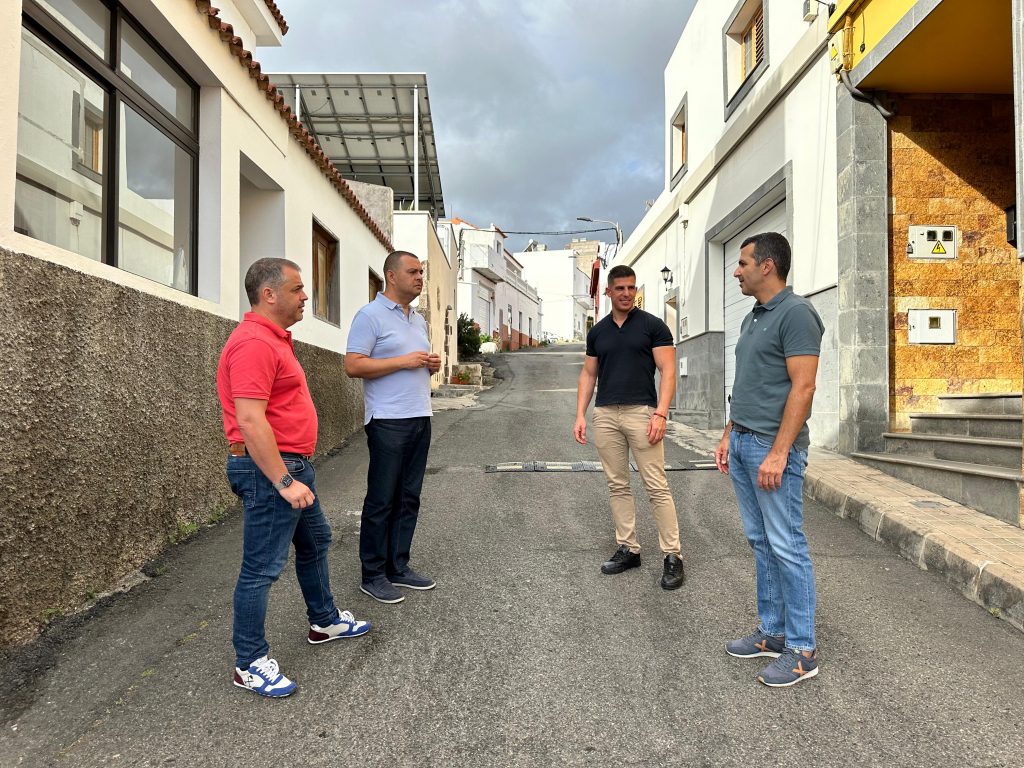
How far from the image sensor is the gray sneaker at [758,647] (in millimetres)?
2936

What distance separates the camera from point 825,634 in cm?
319

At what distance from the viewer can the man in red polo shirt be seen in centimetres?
248

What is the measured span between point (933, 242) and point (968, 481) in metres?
2.89

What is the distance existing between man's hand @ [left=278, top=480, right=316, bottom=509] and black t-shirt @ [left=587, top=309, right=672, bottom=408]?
83.5 inches

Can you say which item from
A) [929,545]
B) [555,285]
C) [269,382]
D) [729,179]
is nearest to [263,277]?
[269,382]

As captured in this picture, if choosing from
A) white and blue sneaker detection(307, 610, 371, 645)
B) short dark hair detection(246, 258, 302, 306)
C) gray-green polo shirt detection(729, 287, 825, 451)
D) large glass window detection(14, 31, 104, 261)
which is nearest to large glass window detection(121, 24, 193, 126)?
large glass window detection(14, 31, 104, 261)

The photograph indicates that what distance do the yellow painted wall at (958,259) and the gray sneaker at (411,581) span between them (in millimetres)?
5253

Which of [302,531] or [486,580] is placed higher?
[302,531]

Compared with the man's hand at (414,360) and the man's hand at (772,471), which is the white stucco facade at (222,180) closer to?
the man's hand at (414,360)

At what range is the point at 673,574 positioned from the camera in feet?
12.6

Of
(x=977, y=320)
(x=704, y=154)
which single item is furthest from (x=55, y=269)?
(x=704, y=154)

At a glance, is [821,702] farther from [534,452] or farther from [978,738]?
[534,452]

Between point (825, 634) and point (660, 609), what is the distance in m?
0.79

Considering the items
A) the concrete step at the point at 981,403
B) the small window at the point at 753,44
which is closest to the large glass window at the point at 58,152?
the concrete step at the point at 981,403
